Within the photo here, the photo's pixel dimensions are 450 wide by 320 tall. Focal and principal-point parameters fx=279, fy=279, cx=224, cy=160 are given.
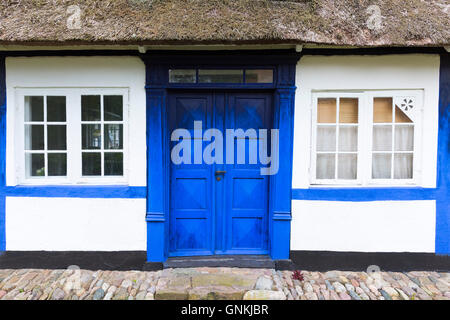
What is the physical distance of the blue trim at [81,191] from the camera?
3.48 m

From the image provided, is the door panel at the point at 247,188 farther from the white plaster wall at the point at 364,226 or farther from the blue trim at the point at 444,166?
the blue trim at the point at 444,166

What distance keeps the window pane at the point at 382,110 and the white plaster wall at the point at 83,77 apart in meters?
A: 2.93

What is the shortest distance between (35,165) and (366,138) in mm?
4259

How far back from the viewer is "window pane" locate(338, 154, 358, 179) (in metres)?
3.60

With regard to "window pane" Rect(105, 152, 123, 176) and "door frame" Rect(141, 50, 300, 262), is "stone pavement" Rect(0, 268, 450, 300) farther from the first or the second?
"window pane" Rect(105, 152, 123, 176)

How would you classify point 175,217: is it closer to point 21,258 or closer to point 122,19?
point 21,258

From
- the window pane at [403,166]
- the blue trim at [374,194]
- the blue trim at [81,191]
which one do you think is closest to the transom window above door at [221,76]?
the blue trim at [81,191]

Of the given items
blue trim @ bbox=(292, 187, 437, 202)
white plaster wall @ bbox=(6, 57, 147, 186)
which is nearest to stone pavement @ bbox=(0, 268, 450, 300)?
blue trim @ bbox=(292, 187, 437, 202)

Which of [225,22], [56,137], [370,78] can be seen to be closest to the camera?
[225,22]

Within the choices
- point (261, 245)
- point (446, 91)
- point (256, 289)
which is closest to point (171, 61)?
point (261, 245)

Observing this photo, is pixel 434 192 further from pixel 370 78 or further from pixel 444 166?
pixel 370 78

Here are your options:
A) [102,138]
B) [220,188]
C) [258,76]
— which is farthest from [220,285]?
[258,76]

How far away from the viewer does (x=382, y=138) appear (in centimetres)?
358

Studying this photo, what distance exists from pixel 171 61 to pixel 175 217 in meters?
1.97
